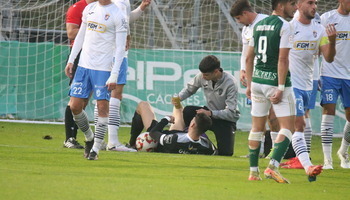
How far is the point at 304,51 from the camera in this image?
10039mm

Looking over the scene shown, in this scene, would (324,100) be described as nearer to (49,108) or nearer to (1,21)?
(49,108)

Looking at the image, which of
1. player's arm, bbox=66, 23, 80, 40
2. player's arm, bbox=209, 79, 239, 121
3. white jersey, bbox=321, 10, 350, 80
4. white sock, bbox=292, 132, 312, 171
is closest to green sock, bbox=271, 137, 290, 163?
white sock, bbox=292, 132, 312, 171

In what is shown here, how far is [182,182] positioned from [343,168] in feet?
11.8

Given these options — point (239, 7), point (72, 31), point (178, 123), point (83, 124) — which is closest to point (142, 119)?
point (178, 123)

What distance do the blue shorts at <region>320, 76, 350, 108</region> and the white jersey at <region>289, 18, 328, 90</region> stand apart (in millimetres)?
1069

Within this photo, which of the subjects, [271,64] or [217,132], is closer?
[271,64]

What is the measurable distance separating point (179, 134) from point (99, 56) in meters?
2.35

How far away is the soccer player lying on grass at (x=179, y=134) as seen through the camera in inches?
467

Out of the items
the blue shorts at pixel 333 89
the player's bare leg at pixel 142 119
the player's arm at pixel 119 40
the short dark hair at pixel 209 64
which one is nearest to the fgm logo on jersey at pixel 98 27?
the player's arm at pixel 119 40

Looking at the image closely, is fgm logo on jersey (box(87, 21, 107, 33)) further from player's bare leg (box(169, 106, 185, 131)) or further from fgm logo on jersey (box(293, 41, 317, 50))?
player's bare leg (box(169, 106, 185, 131))

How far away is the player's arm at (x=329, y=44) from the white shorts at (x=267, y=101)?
4.04ft

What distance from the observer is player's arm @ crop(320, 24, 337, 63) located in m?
9.54

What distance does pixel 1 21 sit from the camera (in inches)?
753

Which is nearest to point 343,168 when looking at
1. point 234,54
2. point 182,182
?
point 182,182
